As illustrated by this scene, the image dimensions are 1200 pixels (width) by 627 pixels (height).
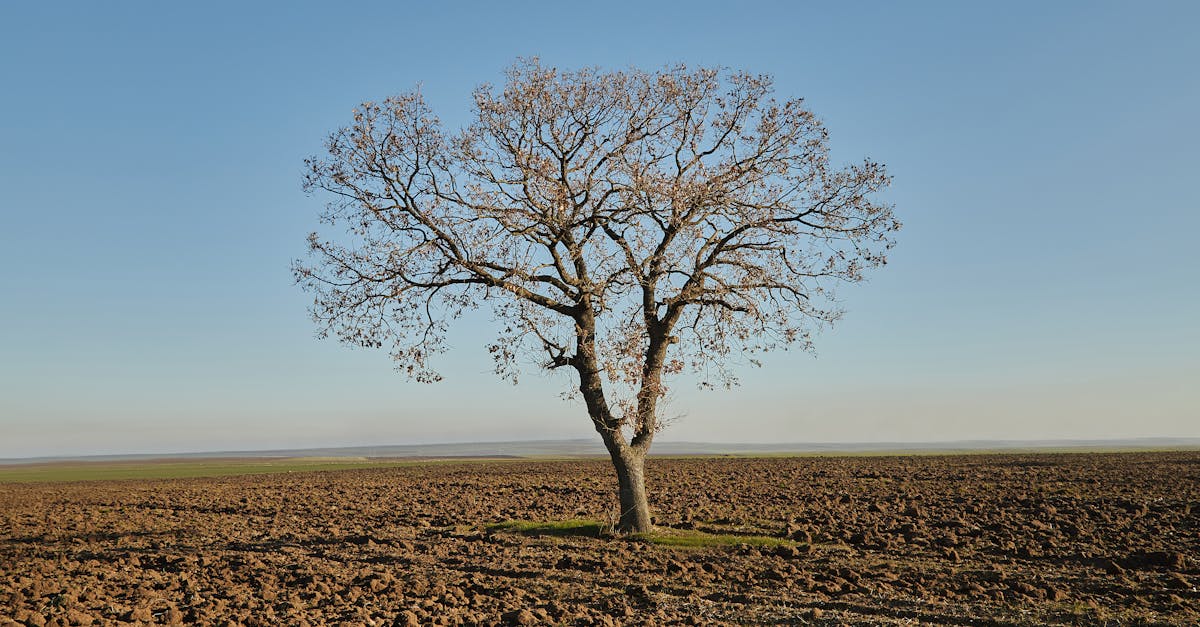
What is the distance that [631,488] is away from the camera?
897 inches

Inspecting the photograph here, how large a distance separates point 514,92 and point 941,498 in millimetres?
22678

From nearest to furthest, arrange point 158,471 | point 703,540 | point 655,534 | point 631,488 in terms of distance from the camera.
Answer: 1. point 703,540
2. point 655,534
3. point 631,488
4. point 158,471

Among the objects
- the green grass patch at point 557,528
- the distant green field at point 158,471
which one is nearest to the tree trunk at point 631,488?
the green grass patch at point 557,528

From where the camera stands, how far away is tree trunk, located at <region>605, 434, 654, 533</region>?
22.6 meters

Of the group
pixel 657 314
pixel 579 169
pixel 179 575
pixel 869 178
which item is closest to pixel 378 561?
pixel 179 575

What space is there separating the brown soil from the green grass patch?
577 millimetres

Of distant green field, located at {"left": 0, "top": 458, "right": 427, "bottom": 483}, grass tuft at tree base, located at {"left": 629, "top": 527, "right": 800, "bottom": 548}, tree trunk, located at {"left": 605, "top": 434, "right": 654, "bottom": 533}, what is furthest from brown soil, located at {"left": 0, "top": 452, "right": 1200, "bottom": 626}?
distant green field, located at {"left": 0, "top": 458, "right": 427, "bottom": 483}

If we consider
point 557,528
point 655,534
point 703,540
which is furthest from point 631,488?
point 557,528

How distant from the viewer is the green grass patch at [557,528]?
23.6 meters

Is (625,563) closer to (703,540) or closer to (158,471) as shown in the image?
(703,540)

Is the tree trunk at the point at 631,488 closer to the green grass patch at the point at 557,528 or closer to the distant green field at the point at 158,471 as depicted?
the green grass patch at the point at 557,528

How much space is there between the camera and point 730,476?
163 ft

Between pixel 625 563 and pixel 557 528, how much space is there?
6139 millimetres

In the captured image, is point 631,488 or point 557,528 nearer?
point 631,488
